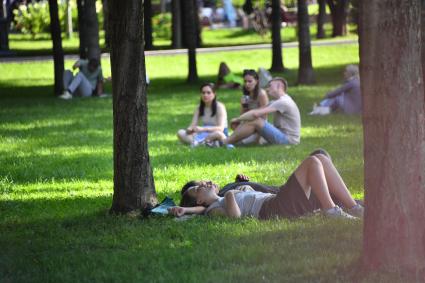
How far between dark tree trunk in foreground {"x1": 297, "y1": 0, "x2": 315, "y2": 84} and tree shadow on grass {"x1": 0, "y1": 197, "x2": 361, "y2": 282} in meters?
17.6

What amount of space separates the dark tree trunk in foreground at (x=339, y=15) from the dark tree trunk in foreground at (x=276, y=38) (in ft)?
48.4

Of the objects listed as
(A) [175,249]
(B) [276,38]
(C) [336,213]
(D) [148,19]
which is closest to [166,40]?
(D) [148,19]

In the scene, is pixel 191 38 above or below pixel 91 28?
below

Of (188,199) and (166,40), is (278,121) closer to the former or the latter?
(188,199)

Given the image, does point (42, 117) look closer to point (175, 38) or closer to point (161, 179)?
point (161, 179)

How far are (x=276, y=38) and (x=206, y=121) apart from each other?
16.0 metres

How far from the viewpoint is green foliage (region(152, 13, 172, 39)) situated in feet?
184

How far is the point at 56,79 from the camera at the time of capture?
2669 centimetres

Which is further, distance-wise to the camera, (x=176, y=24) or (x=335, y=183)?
(x=176, y=24)

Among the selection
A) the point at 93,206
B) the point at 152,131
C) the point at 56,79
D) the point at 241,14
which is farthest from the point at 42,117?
the point at 241,14

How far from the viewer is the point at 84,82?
25922mm

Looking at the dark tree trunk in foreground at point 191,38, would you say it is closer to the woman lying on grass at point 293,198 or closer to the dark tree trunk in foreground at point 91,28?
the dark tree trunk in foreground at point 91,28


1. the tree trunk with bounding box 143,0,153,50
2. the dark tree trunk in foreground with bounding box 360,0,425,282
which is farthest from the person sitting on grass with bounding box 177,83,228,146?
the tree trunk with bounding box 143,0,153,50

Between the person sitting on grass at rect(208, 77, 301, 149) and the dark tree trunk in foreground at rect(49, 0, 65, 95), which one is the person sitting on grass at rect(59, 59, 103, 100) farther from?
the person sitting on grass at rect(208, 77, 301, 149)
